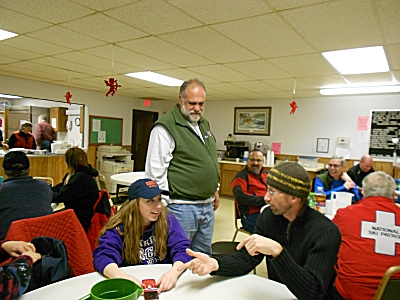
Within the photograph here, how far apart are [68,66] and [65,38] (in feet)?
4.65

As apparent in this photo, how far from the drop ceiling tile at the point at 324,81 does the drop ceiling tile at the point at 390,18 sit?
162cm

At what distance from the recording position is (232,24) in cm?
246

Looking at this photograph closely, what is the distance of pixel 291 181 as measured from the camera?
140 centimetres

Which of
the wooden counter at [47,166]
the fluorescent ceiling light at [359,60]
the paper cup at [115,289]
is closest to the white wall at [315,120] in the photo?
the fluorescent ceiling light at [359,60]

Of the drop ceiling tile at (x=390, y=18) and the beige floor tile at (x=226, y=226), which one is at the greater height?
the drop ceiling tile at (x=390, y=18)

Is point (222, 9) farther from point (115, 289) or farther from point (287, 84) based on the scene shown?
point (287, 84)

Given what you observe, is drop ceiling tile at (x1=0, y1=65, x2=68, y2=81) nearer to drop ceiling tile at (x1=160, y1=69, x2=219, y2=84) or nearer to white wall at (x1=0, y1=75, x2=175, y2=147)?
white wall at (x1=0, y1=75, x2=175, y2=147)

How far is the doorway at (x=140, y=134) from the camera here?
8.12 meters

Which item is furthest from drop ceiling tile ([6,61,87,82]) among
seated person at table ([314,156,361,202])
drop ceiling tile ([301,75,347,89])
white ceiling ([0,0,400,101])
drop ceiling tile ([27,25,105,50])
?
seated person at table ([314,156,361,202])

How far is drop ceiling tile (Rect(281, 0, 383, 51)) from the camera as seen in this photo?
6.81ft

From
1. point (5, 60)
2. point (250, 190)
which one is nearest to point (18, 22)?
point (5, 60)

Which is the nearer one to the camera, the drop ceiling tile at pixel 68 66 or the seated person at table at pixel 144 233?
the seated person at table at pixel 144 233

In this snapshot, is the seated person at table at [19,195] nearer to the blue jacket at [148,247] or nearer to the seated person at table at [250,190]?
the blue jacket at [148,247]

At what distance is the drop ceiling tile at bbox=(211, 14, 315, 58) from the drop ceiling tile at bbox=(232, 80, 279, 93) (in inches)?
67.1
